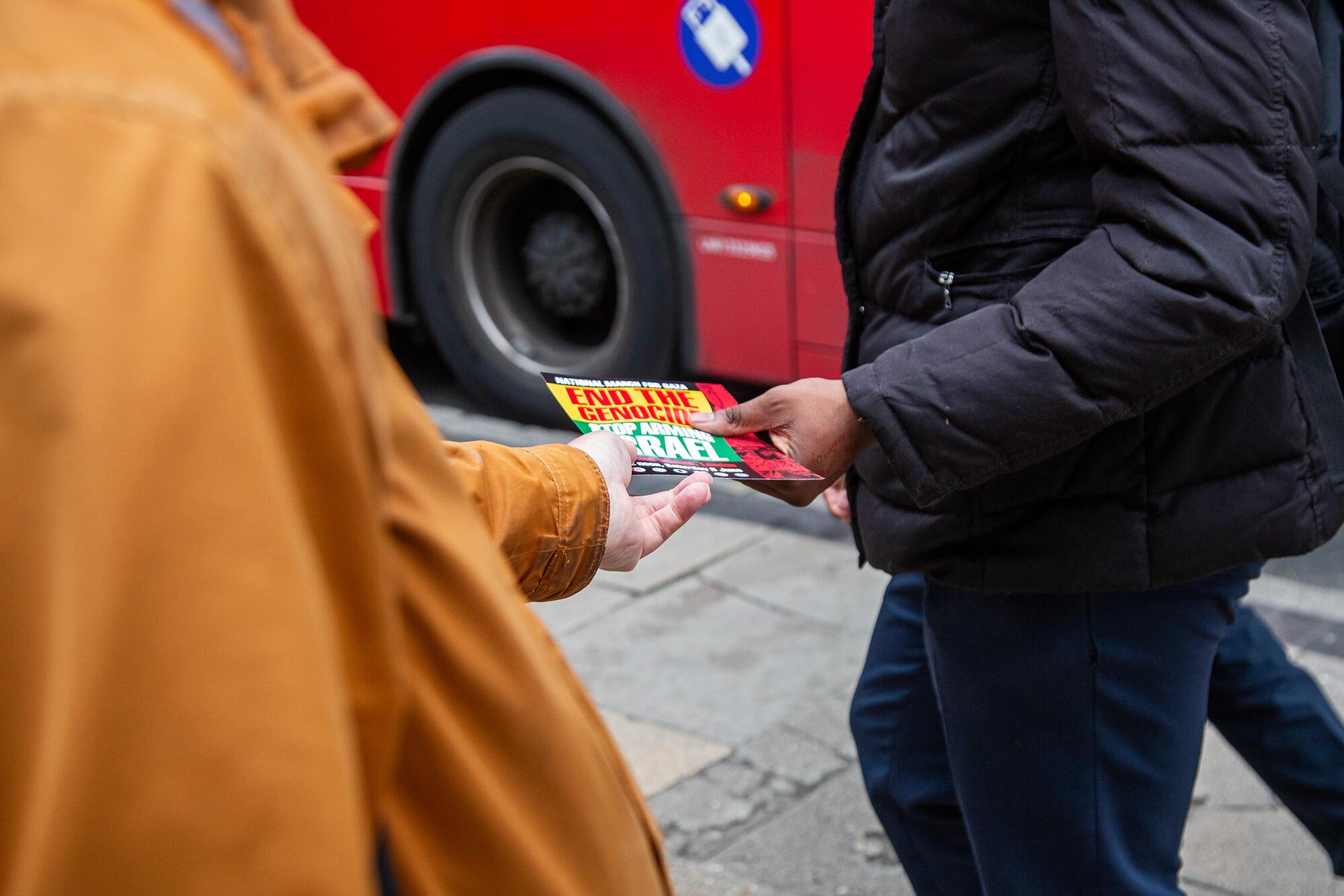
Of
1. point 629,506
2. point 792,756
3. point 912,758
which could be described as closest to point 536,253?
point 792,756

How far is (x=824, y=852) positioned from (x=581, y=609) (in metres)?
1.28

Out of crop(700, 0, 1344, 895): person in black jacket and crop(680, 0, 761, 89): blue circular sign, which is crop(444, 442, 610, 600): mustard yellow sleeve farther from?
crop(680, 0, 761, 89): blue circular sign

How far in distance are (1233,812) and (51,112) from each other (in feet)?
8.81

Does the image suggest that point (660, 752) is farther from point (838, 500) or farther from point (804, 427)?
point (804, 427)

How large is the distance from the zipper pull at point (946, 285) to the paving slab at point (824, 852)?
52.2 inches

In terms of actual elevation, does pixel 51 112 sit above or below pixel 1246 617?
above

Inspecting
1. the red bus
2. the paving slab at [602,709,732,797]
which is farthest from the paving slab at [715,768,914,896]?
the red bus

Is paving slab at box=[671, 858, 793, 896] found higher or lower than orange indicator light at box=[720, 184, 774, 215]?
lower

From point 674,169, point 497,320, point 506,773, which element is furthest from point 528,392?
point 506,773

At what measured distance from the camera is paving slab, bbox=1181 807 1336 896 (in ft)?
8.27

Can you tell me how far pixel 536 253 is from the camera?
4969mm

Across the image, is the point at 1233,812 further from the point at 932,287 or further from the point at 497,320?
the point at 497,320

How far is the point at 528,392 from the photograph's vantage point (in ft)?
16.4

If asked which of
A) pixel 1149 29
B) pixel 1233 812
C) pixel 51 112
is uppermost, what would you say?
pixel 51 112
